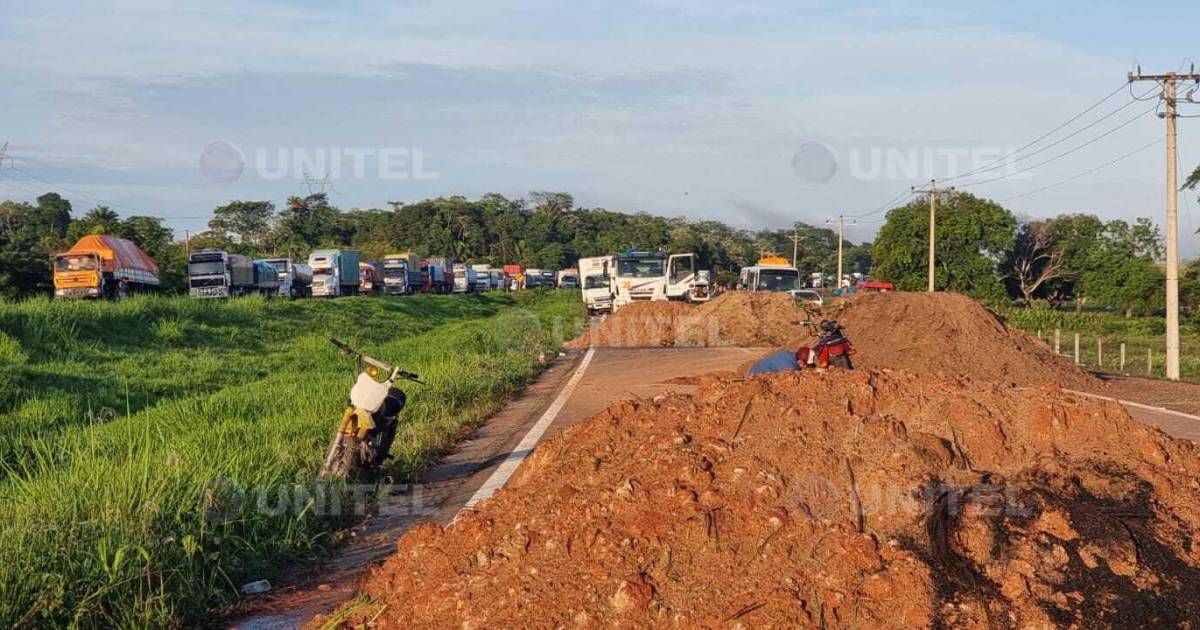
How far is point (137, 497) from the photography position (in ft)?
19.0

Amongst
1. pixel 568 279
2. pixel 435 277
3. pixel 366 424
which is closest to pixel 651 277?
pixel 366 424

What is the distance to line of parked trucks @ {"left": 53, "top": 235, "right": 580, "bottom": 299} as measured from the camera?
3956cm

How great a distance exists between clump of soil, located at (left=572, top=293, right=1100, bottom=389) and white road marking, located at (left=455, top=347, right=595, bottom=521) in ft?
10.5

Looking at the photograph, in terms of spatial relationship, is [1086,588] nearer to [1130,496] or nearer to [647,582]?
[1130,496]

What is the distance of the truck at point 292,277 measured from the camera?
5481 cm

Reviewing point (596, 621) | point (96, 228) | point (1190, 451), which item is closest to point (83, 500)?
point (596, 621)

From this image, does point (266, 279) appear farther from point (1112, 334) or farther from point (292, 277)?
point (1112, 334)

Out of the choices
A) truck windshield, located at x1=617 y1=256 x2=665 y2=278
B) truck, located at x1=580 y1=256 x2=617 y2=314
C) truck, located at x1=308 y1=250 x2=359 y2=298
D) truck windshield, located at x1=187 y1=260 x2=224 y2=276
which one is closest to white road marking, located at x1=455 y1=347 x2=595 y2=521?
truck windshield, located at x1=617 y1=256 x2=665 y2=278

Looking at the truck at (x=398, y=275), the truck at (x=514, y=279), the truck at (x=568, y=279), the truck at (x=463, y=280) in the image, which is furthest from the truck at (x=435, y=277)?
the truck at (x=568, y=279)

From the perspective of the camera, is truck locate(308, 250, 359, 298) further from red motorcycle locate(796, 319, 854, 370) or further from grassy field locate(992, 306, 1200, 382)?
red motorcycle locate(796, 319, 854, 370)

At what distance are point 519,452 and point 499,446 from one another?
593 mm

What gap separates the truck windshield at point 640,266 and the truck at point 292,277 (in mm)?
20687

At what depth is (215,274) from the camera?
46.1 meters

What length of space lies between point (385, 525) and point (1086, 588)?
4.16 meters
